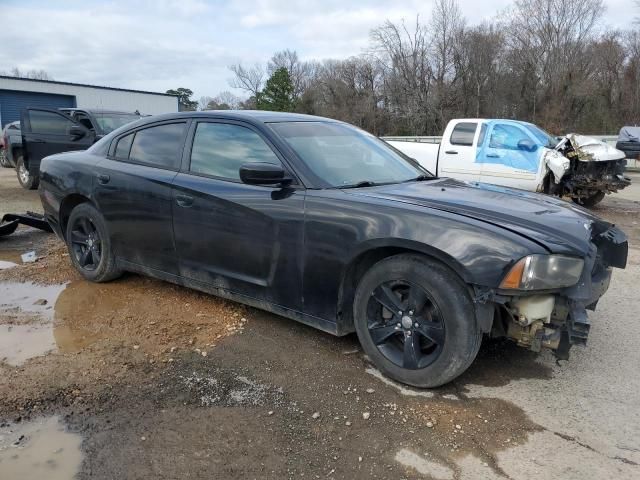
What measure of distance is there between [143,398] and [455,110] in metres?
38.8

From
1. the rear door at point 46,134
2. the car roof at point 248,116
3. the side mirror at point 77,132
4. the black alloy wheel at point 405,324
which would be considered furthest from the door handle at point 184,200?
the rear door at point 46,134

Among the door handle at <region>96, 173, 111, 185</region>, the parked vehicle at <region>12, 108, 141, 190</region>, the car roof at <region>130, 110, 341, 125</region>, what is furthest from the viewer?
the parked vehicle at <region>12, 108, 141, 190</region>

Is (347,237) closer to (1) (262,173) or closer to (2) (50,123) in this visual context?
(1) (262,173)

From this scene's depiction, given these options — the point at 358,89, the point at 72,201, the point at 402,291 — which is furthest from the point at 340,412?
the point at 358,89

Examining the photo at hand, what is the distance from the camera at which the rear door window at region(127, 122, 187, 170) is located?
427 centimetres

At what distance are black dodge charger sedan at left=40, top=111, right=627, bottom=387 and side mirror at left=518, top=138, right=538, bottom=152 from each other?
639 centimetres

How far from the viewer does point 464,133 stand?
10.8m

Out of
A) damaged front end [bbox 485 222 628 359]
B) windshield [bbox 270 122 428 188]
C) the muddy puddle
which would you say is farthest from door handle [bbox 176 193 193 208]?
the muddy puddle

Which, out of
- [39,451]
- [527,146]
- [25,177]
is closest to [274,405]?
[39,451]

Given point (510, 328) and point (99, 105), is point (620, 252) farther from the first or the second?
point (99, 105)

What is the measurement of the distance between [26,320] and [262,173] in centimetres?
239

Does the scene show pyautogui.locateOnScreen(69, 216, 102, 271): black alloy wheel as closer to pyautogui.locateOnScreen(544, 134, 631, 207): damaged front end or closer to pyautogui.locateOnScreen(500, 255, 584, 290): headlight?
pyautogui.locateOnScreen(500, 255, 584, 290): headlight

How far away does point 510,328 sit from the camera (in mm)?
2986

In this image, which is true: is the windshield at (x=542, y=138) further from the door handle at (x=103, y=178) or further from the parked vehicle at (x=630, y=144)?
the parked vehicle at (x=630, y=144)
